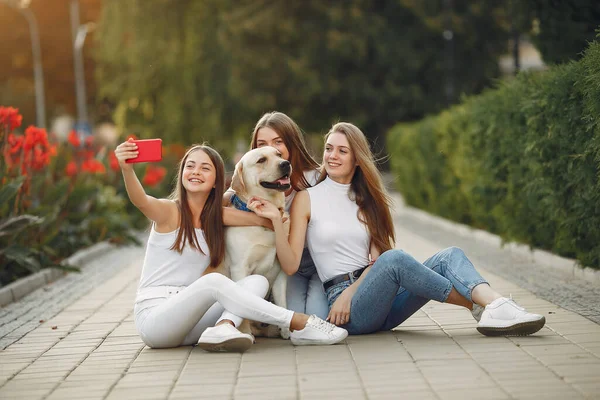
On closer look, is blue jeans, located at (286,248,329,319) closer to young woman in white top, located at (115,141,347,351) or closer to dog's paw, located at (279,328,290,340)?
dog's paw, located at (279,328,290,340)

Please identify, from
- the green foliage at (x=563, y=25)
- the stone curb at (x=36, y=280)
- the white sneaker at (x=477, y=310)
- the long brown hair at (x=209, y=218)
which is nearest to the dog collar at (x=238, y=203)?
the long brown hair at (x=209, y=218)

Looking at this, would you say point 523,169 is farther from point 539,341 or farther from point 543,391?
point 543,391

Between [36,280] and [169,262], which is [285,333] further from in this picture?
[36,280]

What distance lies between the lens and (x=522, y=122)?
1167 cm

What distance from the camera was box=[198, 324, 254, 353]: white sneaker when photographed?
19.9 feet

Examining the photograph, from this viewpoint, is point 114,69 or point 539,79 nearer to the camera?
point 539,79

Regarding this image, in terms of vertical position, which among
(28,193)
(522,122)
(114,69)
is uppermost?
(114,69)

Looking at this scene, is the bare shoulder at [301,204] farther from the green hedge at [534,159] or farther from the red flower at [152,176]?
the red flower at [152,176]

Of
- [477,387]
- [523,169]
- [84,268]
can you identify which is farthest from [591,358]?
[84,268]

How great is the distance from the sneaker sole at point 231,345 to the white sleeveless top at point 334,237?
94 centimetres

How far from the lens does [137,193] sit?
6.18 m

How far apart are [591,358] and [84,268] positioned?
8.82 m

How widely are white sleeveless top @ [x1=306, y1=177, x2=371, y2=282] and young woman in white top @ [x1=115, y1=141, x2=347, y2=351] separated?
1.69ft

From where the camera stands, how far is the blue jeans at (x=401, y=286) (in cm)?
625
